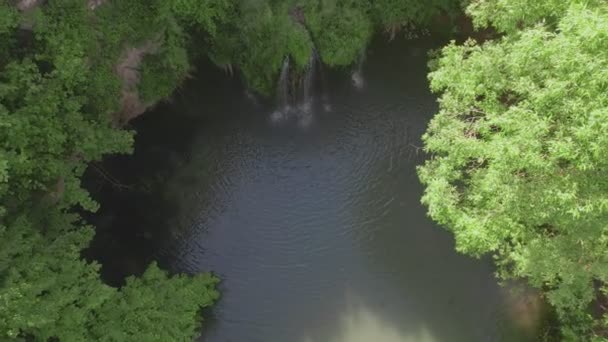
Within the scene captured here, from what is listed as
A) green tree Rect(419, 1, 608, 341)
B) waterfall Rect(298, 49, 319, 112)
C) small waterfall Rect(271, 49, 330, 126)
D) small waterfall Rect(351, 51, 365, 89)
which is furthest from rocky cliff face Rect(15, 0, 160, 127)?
green tree Rect(419, 1, 608, 341)

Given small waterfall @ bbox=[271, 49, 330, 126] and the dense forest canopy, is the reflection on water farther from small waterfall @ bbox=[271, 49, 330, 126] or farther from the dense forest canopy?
small waterfall @ bbox=[271, 49, 330, 126]

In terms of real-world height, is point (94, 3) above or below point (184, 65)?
above

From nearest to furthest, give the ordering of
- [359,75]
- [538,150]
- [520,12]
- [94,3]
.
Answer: [538,150] < [520,12] < [94,3] < [359,75]

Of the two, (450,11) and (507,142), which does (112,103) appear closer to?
(507,142)

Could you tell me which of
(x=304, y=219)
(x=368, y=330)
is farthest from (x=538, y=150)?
(x=304, y=219)

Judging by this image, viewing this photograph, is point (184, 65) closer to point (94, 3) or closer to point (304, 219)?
point (94, 3)

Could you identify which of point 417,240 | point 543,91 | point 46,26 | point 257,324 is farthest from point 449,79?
→ point 46,26
